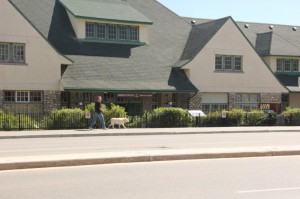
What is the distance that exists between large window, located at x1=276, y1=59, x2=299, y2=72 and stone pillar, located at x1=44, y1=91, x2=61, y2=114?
65.8 ft

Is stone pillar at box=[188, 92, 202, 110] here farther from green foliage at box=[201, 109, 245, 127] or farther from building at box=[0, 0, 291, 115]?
green foliage at box=[201, 109, 245, 127]

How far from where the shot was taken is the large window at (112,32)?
3753 cm

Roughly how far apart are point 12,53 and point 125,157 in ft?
70.6

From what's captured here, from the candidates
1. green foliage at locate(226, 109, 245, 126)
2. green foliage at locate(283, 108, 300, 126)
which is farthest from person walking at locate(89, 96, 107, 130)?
green foliage at locate(283, 108, 300, 126)

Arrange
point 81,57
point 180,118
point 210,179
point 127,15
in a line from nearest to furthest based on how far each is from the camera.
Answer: point 210,179
point 180,118
point 81,57
point 127,15

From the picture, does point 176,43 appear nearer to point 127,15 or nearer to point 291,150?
point 127,15

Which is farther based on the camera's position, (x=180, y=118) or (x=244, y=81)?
(x=244, y=81)

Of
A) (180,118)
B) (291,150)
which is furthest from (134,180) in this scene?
(180,118)

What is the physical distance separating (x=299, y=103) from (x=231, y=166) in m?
33.9

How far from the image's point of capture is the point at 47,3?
39094 millimetres

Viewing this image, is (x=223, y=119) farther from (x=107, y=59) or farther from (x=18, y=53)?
(x=18, y=53)

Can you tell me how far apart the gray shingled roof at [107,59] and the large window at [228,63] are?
311 cm

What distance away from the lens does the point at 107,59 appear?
3697 centimetres

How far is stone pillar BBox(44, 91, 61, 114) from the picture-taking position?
33.5 m
